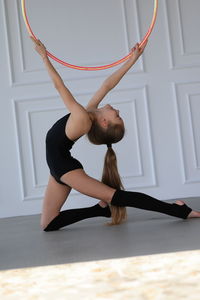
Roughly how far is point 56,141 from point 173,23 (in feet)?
5.05

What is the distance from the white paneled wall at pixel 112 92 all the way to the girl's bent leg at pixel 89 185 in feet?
3.57

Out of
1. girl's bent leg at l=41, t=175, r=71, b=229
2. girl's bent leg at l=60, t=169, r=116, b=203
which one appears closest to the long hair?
girl's bent leg at l=60, t=169, r=116, b=203

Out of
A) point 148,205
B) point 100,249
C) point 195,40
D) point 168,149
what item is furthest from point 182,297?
point 195,40

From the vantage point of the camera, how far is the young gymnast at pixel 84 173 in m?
2.47

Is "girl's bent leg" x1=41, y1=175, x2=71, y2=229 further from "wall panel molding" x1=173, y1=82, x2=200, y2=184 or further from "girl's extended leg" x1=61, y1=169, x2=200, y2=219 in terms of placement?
"wall panel molding" x1=173, y1=82, x2=200, y2=184

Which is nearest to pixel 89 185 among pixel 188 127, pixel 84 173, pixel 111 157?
pixel 84 173

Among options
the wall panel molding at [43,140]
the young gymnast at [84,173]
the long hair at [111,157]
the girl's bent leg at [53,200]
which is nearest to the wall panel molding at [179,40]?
the wall panel molding at [43,140]

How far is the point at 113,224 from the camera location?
106 inches

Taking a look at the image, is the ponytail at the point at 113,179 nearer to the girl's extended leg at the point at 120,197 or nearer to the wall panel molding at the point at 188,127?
the girl's extended leg at the point at 120,197

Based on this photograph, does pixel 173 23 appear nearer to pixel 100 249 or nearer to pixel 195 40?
pixel 195 40

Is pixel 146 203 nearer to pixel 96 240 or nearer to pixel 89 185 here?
pixel 89 185

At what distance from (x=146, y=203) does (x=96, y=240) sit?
39 cm

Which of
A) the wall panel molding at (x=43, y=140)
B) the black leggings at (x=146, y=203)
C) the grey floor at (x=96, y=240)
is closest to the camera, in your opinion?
the grey floor at (x=96, y=240)

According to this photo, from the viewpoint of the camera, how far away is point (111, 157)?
2670mm
